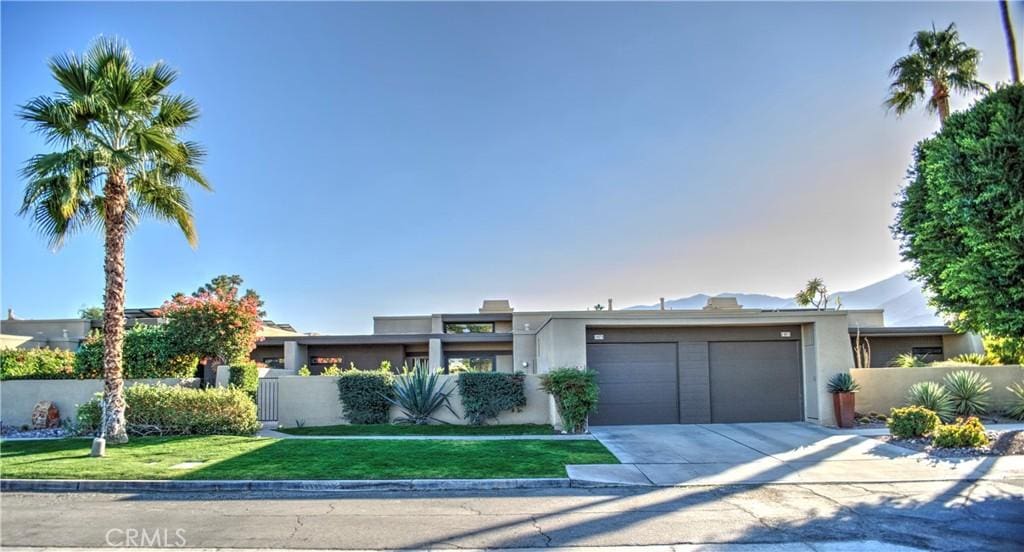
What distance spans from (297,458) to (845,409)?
12.3 metres

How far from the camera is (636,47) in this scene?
15.3 meters

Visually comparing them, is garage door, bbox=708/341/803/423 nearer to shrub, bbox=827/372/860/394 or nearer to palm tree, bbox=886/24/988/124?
shrub, bbox=827/372/860/394

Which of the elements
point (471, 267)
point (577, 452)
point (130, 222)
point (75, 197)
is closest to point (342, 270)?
point (471, 267)

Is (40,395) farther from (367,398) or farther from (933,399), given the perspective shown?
(933,399)

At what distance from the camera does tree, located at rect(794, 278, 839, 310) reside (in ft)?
101

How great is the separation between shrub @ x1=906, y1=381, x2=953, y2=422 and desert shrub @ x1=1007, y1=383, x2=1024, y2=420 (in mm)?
1899

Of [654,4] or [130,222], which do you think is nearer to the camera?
[130,222]

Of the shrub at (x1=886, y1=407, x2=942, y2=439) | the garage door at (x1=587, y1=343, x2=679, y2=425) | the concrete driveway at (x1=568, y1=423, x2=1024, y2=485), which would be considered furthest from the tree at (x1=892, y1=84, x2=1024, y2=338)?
the garage door at (x1=587, y1=343, x2=679, y2=425)

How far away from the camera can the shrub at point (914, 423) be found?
38.9 feet

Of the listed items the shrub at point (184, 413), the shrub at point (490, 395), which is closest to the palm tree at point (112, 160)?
the shrub at point (184, 413)

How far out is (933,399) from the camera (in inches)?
544

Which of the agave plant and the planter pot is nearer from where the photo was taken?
the planter pot

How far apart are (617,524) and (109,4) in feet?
48.3

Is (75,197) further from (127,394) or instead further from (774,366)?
(774,366)
